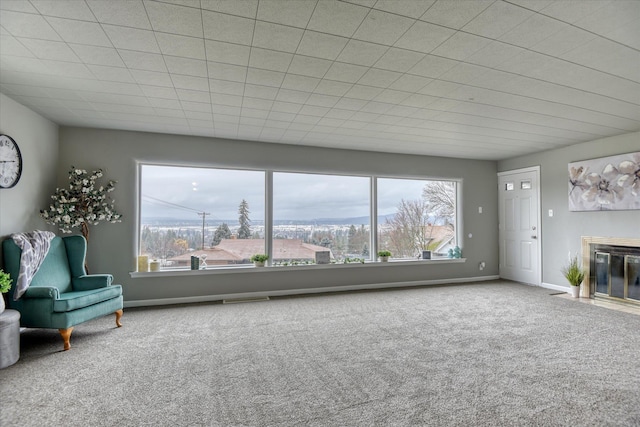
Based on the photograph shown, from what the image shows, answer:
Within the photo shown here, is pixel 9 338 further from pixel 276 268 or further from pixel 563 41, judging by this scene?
pixel 563 41

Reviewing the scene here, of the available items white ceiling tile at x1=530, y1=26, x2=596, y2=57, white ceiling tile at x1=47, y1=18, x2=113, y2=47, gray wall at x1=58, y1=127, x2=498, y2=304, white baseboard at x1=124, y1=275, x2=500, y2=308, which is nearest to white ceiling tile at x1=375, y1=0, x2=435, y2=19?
white ceiling tile at x1=530, y1=26, x2=596, y2=57

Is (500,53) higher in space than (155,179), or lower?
higher

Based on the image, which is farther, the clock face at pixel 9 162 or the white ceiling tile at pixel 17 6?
the clock face at pixel 9 162

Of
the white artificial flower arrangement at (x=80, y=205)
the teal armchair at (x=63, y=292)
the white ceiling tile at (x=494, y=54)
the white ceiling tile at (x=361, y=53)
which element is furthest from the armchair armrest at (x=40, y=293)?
the white ceiling tile at (x=494, y=54)

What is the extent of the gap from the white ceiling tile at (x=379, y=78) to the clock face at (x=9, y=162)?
3.71 m

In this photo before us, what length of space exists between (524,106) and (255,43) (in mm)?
3063

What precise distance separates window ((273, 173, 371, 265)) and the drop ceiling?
4.57 feet

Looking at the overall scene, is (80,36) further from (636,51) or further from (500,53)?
(636,51)

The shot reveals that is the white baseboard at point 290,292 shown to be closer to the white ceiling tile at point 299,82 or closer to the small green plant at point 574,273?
the small green plant at point 574,273

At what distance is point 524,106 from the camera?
3549 mm

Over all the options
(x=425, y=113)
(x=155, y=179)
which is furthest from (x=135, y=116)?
(x=425, y=113)

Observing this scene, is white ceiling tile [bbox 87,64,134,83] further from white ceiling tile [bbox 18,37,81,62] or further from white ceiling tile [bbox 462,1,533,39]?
white ceiling tile [bbox 462,1,533,39]

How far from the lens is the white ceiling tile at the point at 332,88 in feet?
9.86

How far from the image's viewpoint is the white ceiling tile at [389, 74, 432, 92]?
2881 millimetres
